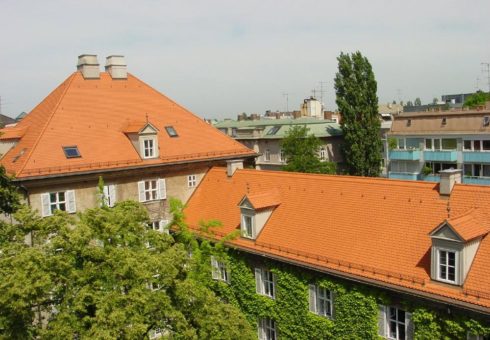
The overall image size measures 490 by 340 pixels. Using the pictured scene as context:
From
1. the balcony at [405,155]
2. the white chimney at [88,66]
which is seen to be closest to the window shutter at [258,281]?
the white chimney at [88,66]

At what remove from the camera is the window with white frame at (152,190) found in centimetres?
3178

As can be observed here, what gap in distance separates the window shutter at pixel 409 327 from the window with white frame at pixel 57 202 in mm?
19729

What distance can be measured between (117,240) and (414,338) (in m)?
12.2

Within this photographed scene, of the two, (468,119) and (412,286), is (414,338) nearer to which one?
(412,286)

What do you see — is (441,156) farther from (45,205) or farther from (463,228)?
(45,205)

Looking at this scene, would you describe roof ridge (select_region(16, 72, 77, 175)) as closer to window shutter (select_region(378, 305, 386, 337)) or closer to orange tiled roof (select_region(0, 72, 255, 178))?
orange tiled roof (select_region(0, 72, 255, 178))

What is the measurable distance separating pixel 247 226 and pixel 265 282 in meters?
3.29

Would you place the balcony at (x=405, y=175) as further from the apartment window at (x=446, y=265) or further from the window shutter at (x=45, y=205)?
the window shutter at (x=45, y=205)

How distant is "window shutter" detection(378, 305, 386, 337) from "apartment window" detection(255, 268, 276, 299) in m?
6.19

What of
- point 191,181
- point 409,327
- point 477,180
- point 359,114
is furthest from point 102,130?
point 477,180

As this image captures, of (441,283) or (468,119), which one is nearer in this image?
(441,283)

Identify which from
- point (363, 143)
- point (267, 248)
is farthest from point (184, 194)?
point (363, 143)

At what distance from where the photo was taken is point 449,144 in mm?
52938

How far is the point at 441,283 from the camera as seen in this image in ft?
59.9
